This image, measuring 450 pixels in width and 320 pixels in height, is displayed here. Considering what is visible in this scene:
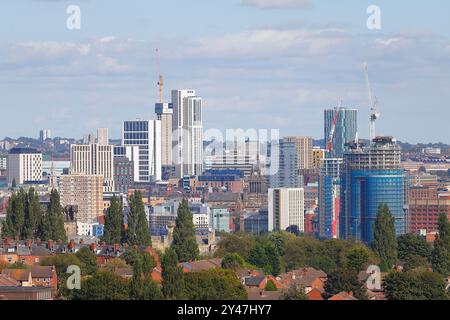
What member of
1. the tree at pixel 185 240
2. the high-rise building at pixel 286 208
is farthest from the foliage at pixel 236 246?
the high-rise building at pixel 286 208

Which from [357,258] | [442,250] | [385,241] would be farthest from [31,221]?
[442,250]

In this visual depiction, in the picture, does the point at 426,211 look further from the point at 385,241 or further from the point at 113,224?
the point at 113,224

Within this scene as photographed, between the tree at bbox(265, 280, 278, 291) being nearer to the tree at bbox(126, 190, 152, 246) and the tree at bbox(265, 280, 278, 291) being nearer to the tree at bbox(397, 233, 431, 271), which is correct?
the tree at bbox(397, 233, 431, 271)

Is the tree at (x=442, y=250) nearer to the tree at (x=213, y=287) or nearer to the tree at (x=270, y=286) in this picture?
the tree at (x=270, y=286)
